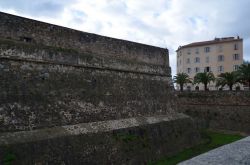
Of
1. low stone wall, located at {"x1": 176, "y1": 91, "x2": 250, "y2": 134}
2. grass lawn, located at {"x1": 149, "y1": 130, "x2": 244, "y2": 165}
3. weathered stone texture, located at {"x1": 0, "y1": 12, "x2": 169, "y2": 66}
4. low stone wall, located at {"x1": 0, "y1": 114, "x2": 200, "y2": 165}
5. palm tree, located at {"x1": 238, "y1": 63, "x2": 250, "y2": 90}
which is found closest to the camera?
low stone wall, located at {"x1": 0, "y1": 114, "x2": 200, "y2": 165}

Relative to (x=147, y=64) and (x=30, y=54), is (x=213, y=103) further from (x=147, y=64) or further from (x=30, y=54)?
(x=30, y=54)

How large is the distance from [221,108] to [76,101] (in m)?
17.0

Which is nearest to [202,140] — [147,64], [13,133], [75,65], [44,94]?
[147,64]

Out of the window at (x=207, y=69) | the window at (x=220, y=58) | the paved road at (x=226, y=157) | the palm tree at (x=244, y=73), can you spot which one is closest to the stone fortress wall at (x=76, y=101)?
the paved road at (x=226, y=157)

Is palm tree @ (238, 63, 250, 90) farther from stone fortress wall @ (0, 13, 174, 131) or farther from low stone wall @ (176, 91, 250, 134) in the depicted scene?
stone fortress wall @ (0, 13, 174, 131)

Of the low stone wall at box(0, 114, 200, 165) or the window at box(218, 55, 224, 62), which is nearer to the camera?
the low stone wall at box(0, 114, 200, 165)

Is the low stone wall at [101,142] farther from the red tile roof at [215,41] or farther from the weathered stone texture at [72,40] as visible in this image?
the red tile roof at [215,41]

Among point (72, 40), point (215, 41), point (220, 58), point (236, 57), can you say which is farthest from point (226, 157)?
point (215, 41)

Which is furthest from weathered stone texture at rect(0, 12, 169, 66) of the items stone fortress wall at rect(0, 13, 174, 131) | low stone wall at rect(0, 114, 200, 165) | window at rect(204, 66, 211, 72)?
window at rect(204, 66, 211, 72)

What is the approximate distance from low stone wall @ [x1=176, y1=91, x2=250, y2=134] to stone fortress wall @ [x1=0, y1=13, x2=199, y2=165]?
28.5 ft

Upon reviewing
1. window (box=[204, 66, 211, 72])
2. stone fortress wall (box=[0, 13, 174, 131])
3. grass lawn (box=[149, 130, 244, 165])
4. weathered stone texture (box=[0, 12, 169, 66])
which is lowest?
grass lawn (box=[149, 130, 244, 165])

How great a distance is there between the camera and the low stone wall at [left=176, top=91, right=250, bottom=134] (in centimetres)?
2494

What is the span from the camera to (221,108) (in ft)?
86.3

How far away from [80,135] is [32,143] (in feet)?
7.22
